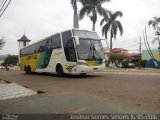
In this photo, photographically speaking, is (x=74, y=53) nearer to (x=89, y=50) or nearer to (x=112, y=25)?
(x=89, y=50)

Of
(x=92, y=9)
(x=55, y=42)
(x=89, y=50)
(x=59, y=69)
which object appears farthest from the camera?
(x=92, y=9)

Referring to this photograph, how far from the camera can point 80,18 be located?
4419 centimetres

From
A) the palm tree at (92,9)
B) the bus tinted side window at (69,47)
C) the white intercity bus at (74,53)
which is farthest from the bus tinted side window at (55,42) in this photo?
the palm tree at (92,9)

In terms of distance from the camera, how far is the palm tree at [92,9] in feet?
146

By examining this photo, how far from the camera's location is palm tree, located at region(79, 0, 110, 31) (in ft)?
146

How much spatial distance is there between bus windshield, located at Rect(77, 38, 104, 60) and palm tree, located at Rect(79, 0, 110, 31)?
27.0 meters

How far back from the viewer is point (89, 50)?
17562 mm

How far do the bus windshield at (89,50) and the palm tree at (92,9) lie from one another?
27.0 m

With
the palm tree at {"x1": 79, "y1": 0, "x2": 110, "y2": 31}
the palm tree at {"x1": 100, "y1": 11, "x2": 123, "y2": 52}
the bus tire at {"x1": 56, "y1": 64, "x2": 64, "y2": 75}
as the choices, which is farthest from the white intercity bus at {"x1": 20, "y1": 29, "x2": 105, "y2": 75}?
the palm tree at {"x1": 100, "y1": 11, "x2": 123, "y2": 52}

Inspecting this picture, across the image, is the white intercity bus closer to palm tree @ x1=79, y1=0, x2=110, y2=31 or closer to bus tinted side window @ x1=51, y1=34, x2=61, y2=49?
bus tinted side window @ x1=51, y1=34, x2=61, y2=49

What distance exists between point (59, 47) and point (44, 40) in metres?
3.88

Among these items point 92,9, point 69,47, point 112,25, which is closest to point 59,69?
point 69,47

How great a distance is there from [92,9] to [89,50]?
2867cm

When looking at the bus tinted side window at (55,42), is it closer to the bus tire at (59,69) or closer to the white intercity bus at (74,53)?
the white intercity bus at (74,53)
